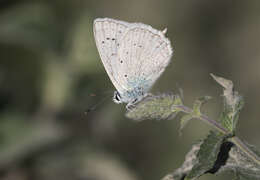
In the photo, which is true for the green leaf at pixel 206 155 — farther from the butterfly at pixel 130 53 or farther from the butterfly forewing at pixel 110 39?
the butterfly forewing at pixel 110 39

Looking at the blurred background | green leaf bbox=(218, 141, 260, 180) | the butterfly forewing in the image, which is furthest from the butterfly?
green leaf bbox=(218, 141, 260, 180)

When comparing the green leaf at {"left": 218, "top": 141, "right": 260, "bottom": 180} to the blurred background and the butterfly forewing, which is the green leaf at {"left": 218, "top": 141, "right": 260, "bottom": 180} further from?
the blurred background

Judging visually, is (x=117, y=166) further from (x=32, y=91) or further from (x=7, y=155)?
(x=32, y=91)

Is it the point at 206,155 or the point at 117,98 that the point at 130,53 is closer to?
the point at 117,98

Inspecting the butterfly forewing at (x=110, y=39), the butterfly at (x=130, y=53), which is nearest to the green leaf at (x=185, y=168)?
the butterfly at (x=130, y=53)

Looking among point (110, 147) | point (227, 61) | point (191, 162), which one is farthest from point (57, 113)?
point (227, 61)

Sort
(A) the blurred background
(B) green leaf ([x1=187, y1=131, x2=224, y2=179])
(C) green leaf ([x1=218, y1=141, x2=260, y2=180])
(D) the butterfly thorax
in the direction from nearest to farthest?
(B) green leaf ([x1=187, y1=131, x2=224, y2=179]) → (C) green leaf ([x1=218, y1=141, x2=260, y2=180]) → (D) the butterfly thorax → (A) the blurred background
